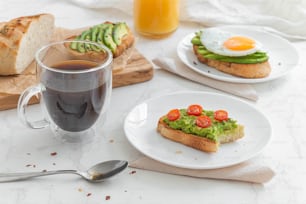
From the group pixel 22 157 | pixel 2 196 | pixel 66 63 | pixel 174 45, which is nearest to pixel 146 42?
pixel 174 45

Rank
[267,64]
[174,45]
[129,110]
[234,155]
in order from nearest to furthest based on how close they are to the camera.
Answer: [234,155]
[129,110]
[267,64]
[174,45]

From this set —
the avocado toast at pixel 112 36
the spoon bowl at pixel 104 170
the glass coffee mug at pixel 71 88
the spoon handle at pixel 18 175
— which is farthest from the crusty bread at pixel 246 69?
the spoon handle at pixel 18 175

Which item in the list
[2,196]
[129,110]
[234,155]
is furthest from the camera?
[129,110]

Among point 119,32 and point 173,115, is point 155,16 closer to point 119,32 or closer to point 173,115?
point 119,32

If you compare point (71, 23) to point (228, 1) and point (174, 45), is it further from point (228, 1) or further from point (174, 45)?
point (228, 1)

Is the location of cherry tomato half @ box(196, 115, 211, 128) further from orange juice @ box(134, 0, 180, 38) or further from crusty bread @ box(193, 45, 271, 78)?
orange juice @ box(134, 0, 180, 38)

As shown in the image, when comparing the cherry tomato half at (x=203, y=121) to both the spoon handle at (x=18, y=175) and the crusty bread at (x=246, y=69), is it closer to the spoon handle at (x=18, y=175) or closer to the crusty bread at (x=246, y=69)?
the spoon handle at (x=18, y=175)

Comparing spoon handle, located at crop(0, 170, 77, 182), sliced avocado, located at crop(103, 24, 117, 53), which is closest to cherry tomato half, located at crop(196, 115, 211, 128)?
spoon handle, located at crop(0, 170, 77, 182)
